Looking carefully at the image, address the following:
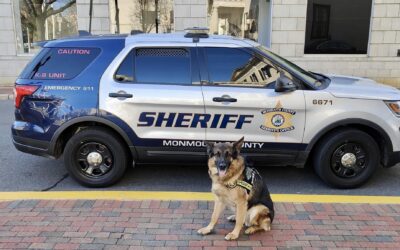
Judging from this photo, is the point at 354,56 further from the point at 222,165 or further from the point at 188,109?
the point at 222,165

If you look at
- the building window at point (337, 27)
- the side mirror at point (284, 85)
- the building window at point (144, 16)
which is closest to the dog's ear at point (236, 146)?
the side mirror at point (284, 85)

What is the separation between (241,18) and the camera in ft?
44.6

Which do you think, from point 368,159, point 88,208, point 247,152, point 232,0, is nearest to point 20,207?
point 88,208

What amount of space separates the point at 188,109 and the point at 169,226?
1335 mm

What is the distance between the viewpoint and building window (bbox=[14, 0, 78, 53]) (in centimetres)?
1317

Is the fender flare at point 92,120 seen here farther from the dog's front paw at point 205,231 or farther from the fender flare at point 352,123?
the fender flare at point 352,123

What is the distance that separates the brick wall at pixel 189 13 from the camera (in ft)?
40.7

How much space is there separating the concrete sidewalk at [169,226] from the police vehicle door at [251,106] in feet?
2.33

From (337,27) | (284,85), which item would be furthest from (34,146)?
(337,27)

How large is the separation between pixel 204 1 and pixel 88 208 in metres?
9.83

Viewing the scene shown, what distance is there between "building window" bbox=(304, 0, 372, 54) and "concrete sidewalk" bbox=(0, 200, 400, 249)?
9.65m

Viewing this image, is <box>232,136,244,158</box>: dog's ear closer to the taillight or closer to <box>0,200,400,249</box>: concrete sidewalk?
<box>0,200,400,249</box>: concrete sidewalk

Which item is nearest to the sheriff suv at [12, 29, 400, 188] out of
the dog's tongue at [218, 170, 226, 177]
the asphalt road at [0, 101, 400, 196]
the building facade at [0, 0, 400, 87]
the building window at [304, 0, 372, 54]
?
the asphalt road at [0, 101, 400, 196]

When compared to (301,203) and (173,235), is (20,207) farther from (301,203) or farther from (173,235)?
(301,203)
